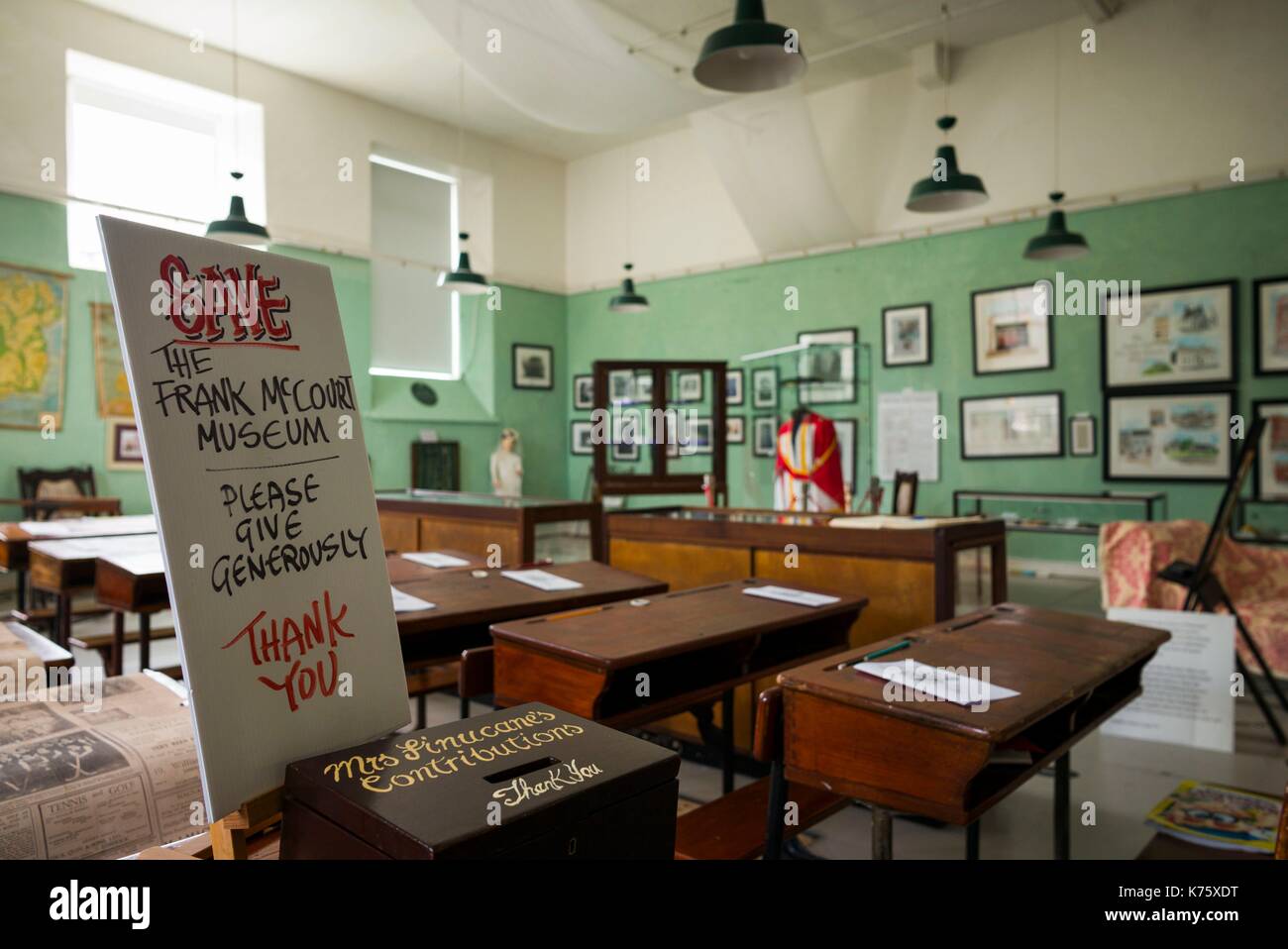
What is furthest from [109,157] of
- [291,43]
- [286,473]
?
[286,473]

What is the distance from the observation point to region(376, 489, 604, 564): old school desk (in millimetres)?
4918

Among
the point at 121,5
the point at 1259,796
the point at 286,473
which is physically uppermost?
the point at 121,5

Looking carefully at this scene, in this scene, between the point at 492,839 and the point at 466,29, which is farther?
the point at 466,29

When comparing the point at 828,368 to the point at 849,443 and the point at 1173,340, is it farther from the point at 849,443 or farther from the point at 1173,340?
the point at 1173,340

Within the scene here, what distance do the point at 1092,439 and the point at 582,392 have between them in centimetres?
680

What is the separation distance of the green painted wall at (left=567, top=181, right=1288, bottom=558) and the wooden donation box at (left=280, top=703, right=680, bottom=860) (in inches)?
304

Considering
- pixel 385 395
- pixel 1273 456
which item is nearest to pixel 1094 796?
pixel 1273 456

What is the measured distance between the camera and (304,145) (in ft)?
30.1

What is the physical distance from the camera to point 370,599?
3.64 ft

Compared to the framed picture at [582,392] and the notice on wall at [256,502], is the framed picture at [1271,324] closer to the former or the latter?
the framed picture at [582,392]

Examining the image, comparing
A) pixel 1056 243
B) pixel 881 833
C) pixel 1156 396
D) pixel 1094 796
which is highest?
pixel 1056 243

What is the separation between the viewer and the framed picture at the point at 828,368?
9078mm
